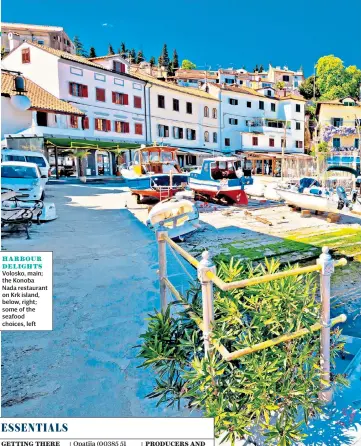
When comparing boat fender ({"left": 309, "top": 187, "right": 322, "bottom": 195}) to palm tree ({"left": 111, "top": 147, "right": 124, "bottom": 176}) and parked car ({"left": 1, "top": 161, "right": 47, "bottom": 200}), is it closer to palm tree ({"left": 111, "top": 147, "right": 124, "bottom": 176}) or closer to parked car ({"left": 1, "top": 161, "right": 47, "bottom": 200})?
palm tree ({"left": 111, "top": 147, "right": 124, "bottom": 176})

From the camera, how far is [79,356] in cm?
198

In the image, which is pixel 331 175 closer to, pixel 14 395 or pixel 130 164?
pixel 130 164

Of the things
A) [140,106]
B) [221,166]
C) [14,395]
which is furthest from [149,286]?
[221,166]

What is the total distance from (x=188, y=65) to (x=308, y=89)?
982 mm

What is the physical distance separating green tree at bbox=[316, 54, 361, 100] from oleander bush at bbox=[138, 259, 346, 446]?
1617 millimetres

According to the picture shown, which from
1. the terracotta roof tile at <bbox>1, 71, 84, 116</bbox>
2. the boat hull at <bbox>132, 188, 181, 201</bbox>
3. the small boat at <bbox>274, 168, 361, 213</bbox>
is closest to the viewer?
the terracotta roof tile at <bbox>1, 71, 84, 116</bbox>

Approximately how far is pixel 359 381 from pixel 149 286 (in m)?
1.61

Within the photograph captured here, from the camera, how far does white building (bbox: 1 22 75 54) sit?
2.07 m

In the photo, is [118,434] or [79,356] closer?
[118,434]

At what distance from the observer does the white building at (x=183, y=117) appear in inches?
150

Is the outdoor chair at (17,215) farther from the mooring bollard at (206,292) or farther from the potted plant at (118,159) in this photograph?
Result: the mooring bollard at (206,292)

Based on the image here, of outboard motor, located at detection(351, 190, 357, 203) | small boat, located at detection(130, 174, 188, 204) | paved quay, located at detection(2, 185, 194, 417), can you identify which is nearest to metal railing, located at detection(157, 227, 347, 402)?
paved quay, located at detection(2, 185, 194, 417)

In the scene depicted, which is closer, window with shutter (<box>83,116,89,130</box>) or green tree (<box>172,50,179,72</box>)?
green tree (<box>172,50,179,72</box>)

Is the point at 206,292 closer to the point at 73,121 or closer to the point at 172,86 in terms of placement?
the point at 172,86
